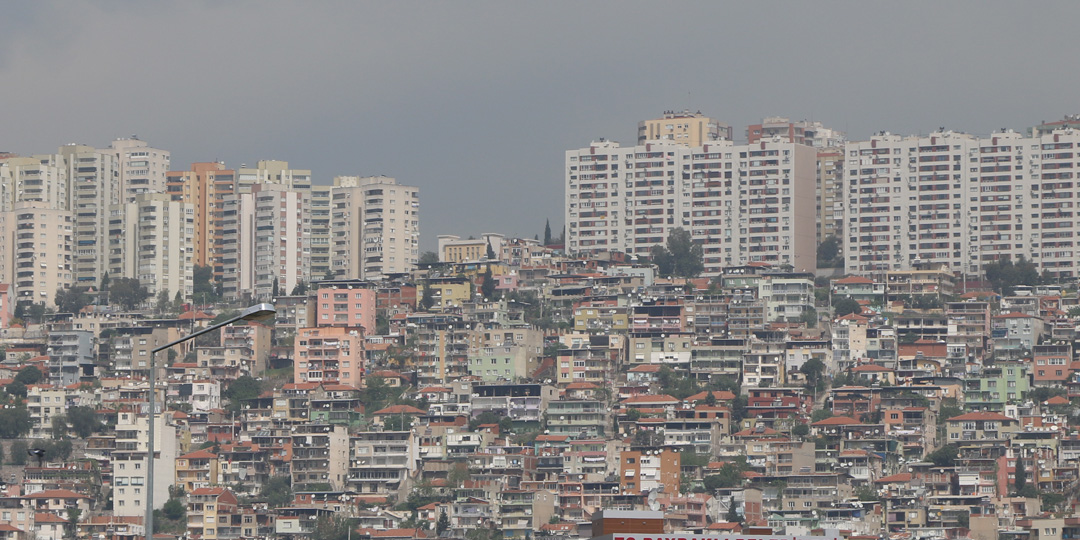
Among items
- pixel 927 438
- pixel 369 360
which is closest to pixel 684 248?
pixel 369 360

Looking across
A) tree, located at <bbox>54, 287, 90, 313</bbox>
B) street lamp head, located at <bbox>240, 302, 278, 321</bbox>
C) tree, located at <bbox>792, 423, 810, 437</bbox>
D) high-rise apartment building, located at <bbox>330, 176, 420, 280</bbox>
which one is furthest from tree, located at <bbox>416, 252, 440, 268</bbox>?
street lamp head, located at <bbox>240, 302, 278, 321</bbox>

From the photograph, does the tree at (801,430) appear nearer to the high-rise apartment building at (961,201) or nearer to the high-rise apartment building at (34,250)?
the high-rise apartment building at (961,201)

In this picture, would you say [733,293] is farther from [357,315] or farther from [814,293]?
[357,315]

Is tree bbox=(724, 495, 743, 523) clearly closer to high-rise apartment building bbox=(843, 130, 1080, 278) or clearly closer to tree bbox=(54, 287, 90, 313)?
high-rise apartment building bbox=(843, 130, 1080, 278)

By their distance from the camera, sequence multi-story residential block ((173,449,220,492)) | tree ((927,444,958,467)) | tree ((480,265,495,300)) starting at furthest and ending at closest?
tree ((480,265,495,300)) < multi-story residential block ((173,449,220,492)) < tree ((927,444,958,467))

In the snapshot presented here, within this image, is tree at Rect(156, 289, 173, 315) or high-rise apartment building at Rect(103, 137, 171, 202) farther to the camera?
high-rise apartment building at Rect(103, 137, 171, 202)

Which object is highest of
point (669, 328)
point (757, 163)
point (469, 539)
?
point (757, 163)

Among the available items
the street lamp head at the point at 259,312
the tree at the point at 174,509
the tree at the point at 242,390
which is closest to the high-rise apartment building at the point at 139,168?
the tree at the point at 242,390
